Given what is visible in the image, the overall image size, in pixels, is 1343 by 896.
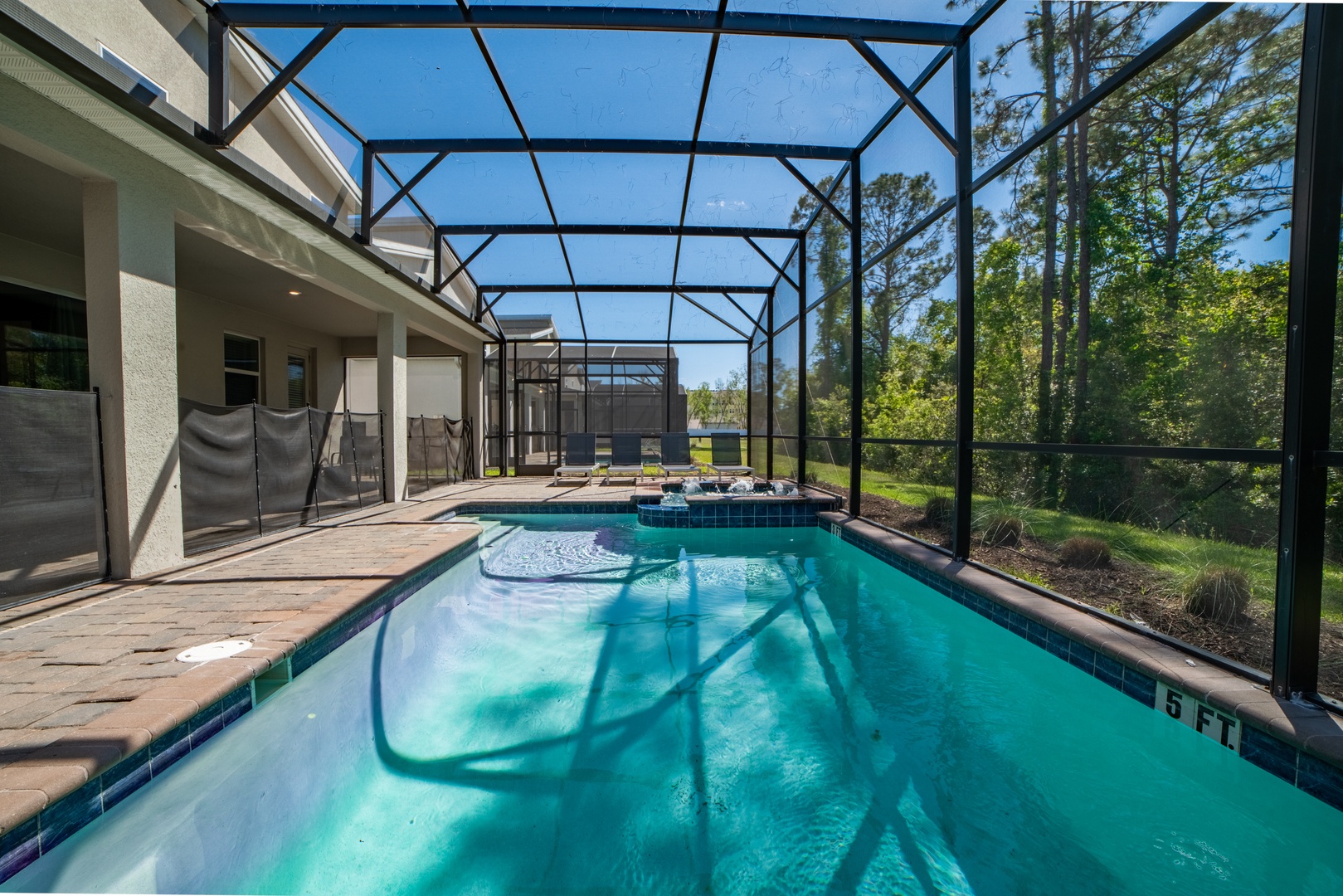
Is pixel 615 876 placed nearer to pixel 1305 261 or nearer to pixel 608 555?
pixel 1305 261

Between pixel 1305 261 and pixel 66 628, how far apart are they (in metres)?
5.34

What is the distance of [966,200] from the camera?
4133 millimetres

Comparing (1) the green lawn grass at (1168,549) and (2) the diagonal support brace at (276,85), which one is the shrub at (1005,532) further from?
(2) the diagonal support brace at (276,85)

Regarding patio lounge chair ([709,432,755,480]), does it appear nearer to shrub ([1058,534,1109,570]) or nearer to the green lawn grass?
the green lawn grass

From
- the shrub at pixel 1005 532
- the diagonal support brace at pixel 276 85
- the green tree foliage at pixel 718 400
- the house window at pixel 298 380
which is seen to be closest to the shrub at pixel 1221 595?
the shrub at pixel 1005 532

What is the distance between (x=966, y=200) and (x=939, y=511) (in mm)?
3657

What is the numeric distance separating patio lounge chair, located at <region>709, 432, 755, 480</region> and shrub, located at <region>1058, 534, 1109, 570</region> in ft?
18.0

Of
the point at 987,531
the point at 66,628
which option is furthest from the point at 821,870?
the point at 987,531

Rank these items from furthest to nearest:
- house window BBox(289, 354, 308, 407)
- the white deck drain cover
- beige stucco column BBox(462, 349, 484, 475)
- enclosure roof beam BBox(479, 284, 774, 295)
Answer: beige stucco column BBox(462, 349, 484, 475)
enclosure roof beam BBox(479, 284, 774, 295)
house window BBox(289, 354, 308, 407)
the white deck drain cover

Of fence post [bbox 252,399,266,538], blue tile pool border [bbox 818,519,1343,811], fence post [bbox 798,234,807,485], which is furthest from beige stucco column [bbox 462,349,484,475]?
blue tile pool border [bbox 818,519,1343,811]

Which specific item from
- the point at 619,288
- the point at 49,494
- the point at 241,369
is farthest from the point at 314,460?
the point at 619,288

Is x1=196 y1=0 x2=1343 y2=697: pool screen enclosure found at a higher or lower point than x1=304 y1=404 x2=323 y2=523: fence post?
higher

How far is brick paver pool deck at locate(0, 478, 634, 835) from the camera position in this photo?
1699 millimetres

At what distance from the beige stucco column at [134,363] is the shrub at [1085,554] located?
271 inches
